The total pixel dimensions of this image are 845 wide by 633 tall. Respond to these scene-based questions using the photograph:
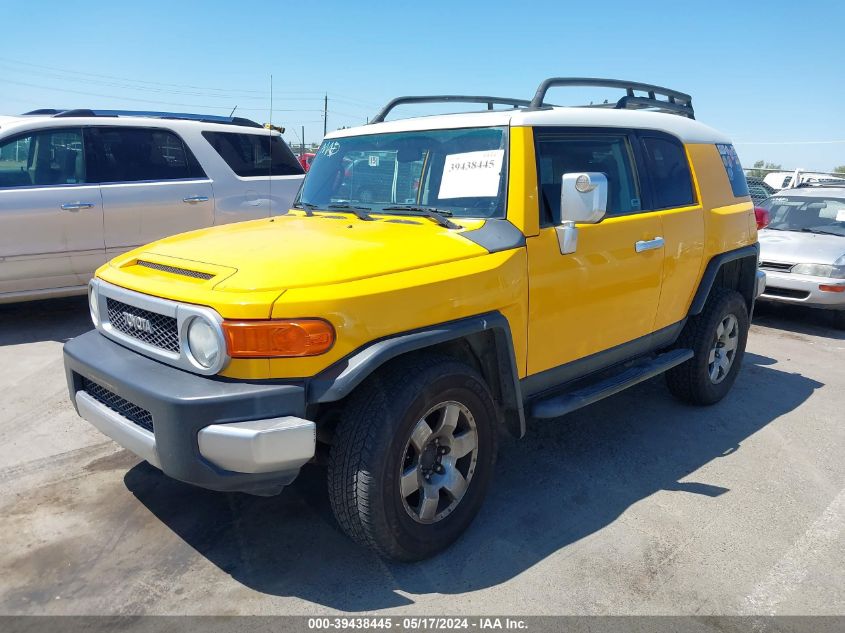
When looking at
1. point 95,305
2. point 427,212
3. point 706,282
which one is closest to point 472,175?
point 427,212

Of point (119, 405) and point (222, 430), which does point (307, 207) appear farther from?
point (222, 430)

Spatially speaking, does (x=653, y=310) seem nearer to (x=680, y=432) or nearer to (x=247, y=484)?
(x=680, y=432)

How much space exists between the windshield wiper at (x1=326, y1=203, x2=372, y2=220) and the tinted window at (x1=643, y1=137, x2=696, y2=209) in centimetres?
174

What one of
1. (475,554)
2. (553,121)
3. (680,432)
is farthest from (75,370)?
(680,432)

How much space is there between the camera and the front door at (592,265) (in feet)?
10.7

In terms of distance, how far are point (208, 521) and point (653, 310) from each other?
9.07ft

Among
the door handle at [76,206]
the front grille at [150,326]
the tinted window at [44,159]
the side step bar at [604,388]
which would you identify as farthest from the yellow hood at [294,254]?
the tinted window at [44,159]

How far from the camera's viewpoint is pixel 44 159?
599cm

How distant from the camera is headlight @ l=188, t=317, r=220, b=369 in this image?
2482mm

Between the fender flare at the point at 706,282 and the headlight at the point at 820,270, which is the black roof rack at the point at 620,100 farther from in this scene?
the headlight at the point at 820,270

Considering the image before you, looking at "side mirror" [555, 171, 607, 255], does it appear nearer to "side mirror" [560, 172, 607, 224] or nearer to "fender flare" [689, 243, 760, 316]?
"side mirror" [560, 172, 607, 224]

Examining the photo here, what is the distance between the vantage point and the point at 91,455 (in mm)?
3824

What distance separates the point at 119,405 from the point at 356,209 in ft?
5.23

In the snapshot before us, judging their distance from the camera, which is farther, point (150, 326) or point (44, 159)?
point (44, 159)
